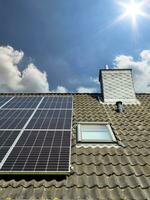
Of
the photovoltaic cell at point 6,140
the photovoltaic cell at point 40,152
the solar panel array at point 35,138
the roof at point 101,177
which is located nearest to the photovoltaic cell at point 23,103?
the solar panel array at point 35,138

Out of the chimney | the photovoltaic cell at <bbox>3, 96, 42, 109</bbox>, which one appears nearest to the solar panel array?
the photovoltaic cell at <bbox>3, 96, 42, 109</bbox>

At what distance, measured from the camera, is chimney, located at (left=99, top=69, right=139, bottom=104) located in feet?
44.0

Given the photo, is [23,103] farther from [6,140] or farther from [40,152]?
[40,152]

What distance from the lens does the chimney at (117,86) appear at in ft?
44.0

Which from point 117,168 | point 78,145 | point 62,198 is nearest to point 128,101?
point 78,145

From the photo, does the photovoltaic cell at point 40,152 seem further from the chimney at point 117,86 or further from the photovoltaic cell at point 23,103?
the chimney at point 117,86

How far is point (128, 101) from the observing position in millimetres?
13195

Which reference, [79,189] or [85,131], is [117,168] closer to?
[79,189]

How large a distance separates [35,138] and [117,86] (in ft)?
26.3

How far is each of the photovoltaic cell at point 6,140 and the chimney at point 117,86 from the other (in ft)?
21.7

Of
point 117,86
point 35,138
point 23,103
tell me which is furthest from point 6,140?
point 117,86

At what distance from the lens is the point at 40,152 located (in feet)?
21.6

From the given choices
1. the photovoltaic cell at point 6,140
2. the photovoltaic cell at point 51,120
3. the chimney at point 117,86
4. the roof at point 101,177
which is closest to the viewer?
the roof at point 101,177

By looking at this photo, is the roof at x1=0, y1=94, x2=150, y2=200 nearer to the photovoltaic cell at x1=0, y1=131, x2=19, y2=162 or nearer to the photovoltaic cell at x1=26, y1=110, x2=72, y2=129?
the photovoltaic cell at x1=26, y1=110, x2=72, y2=129
